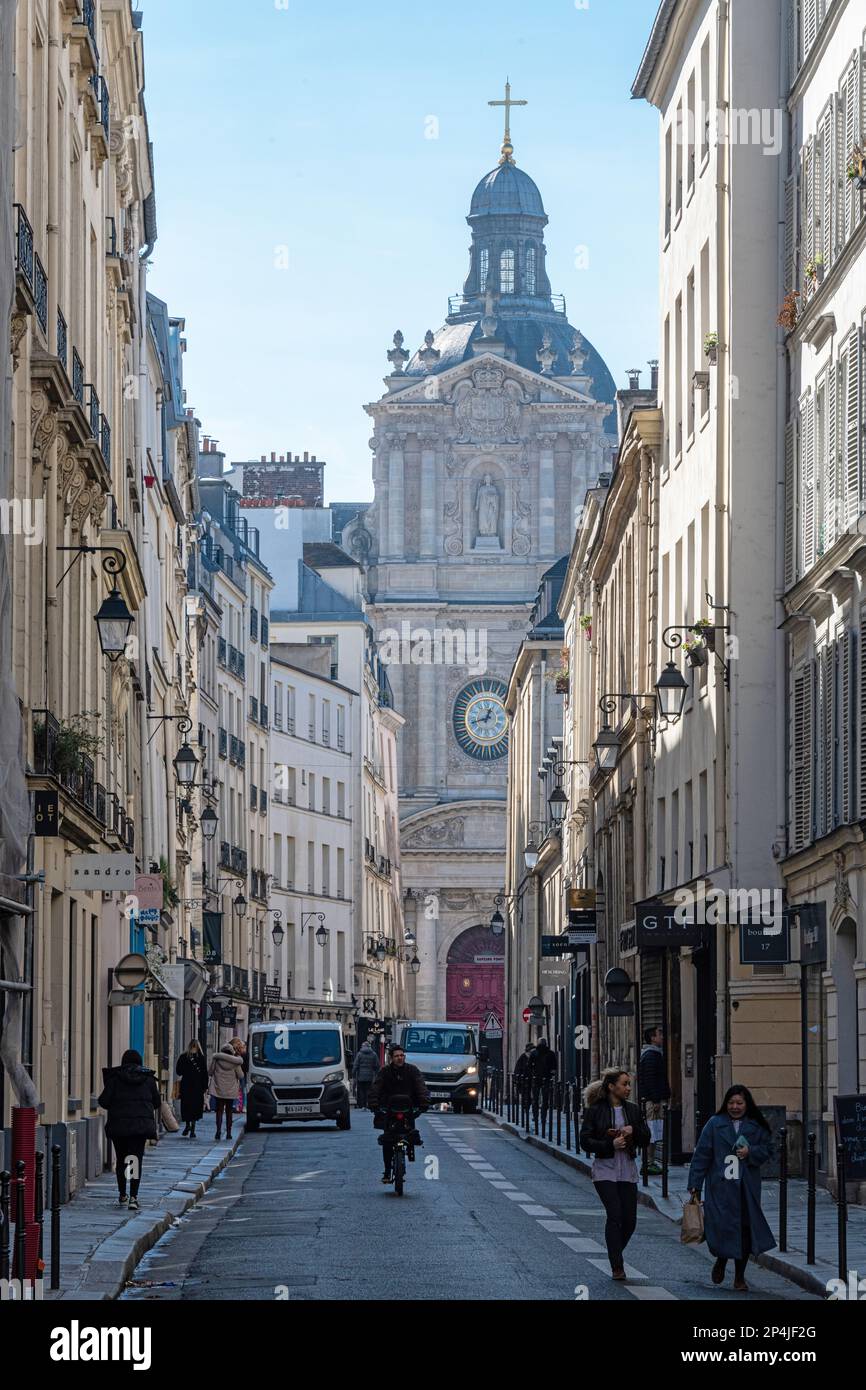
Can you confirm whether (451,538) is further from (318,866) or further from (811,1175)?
(811,1175)

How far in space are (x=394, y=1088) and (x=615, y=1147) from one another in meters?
9.18

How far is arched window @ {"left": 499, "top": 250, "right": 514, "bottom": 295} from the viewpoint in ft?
440

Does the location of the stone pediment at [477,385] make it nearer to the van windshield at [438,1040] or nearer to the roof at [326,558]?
the roof at [326,558]

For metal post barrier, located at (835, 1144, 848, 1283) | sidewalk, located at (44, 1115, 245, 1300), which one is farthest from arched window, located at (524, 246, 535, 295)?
metal post barrier, located at (835, 1144, 848, 1283)

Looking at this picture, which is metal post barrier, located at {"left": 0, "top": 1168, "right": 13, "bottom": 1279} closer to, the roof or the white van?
the white van

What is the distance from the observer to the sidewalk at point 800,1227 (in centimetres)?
1678

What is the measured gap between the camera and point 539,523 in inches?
4530

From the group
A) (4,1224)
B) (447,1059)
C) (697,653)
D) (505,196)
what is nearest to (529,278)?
(505,196)

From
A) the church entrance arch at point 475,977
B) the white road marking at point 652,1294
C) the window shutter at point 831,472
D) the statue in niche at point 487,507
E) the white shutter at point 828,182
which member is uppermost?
the statue in niche at point 487,507

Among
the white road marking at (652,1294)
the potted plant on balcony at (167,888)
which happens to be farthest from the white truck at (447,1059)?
the white road marking at (652,1294)

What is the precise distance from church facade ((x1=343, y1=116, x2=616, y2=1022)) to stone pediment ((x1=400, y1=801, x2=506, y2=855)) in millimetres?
59

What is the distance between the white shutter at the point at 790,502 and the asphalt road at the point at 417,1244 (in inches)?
280

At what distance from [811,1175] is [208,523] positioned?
5893 cm
